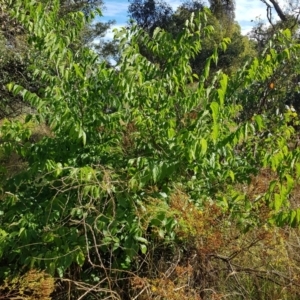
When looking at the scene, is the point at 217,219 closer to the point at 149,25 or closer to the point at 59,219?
the point at 59,219

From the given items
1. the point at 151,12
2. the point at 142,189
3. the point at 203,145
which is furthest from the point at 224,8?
the point at 203,145

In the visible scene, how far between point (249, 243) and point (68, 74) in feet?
6.18

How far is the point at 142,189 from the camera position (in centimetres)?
332

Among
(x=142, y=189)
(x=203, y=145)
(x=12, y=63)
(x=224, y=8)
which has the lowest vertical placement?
(x=142, y=189)

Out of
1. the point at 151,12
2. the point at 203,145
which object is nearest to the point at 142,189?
the point at 203,145

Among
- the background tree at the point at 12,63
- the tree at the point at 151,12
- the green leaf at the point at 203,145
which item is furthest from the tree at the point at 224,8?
the green leaf at the point at 203,145

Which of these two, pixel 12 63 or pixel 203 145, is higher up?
pixel 12 63

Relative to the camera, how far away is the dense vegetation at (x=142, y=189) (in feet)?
10.1

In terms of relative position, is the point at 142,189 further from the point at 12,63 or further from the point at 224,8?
the point at 224,8

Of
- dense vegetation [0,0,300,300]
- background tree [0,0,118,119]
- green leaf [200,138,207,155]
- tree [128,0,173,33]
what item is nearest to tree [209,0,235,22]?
tree [128,0,173,33]

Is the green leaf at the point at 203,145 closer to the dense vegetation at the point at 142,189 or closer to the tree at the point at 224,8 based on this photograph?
the dense vegetation at the point at 142,189

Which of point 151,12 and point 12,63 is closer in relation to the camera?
point 12,63

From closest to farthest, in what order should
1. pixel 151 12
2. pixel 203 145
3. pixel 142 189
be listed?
pixel 203 145, pixel 142 189, pixel 151 12

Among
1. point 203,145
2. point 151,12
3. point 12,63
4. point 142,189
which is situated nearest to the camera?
point 203,145
